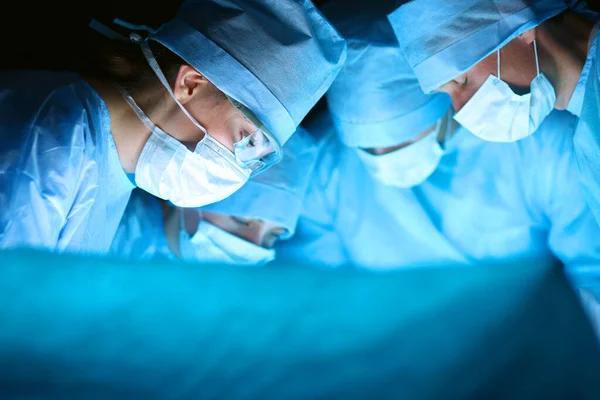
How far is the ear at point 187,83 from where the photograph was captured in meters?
1.64

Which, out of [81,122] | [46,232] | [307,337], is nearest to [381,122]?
[81,122]

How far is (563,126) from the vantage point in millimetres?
2064

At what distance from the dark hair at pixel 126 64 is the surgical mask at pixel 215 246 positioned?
650mm

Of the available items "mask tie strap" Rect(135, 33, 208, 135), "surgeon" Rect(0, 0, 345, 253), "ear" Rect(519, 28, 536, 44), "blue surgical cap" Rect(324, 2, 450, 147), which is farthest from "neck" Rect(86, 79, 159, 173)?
"ear" Rect(519, 28, 536, 44)

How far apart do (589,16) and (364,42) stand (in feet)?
2.17

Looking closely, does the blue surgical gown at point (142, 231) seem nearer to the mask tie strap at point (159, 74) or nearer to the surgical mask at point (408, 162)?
the mask tie strap at point (159, 74)

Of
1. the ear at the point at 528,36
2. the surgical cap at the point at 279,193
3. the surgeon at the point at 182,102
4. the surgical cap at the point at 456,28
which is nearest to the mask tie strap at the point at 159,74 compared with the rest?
the surgeon at the point at 182,102

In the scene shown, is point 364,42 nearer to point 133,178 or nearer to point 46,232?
point 133,178

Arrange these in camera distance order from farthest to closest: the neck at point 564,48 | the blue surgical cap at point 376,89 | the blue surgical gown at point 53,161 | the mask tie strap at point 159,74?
the blue surgical cap at point 376,89 < the neck at point 564,48 < the mask tie strap at point 159,74 < the blue surgical gown at point 53,161

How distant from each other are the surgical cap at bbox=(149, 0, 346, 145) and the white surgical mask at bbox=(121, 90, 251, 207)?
152 millimetres

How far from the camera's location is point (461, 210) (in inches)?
88.4

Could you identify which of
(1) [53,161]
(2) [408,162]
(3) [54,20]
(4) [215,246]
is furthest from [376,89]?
(3) [54,20]

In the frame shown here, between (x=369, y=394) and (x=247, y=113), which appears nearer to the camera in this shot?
(x=369, y=394)

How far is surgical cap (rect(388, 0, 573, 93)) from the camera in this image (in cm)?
170
